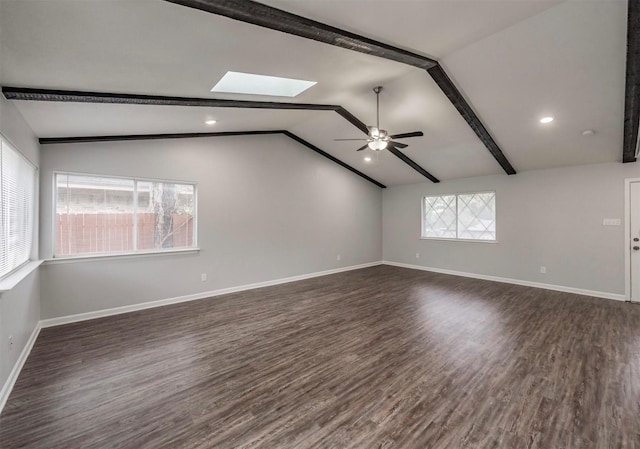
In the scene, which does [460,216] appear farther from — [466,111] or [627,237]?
[466,111]

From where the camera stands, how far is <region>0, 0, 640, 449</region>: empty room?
200 centimetres

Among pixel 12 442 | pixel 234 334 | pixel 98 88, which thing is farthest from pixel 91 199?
pixel 12 442

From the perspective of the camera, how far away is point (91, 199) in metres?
4.09

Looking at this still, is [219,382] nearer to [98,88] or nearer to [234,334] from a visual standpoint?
[234,334]

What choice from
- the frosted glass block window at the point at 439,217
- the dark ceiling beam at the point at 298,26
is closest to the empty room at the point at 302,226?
the dark ceiling beam at the point at 298,26

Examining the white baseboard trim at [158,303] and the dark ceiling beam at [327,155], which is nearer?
the white baseboard trim at [158,303]

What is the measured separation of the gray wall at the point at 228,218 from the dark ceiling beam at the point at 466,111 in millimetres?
3473

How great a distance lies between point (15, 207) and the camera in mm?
2771

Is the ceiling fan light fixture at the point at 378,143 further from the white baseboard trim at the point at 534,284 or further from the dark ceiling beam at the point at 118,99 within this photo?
the white baseboard trim at the point at 534,284

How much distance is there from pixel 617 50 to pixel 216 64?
3.99 m

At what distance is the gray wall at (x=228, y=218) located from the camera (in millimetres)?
3926

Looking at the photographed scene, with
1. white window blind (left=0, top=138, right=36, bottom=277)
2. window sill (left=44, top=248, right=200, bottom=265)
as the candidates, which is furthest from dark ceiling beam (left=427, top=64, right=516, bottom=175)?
window sill (left=44, top=248, right=200, bottom=265)

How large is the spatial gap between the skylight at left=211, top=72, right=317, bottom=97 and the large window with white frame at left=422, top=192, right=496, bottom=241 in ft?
17.0

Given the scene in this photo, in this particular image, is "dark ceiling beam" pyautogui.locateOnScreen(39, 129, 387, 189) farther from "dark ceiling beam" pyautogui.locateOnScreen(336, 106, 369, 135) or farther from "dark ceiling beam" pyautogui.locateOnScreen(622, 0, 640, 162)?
"dark ceiling beam" pyautogui.locateOnScreen(622, 0, 640, 162)
